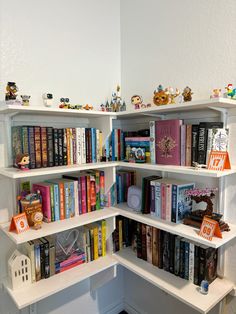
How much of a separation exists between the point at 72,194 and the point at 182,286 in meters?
0.78

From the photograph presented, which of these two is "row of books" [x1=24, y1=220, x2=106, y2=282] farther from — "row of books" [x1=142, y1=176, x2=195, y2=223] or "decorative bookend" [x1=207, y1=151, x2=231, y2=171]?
"decorative bookend" [x1=207, y1=151, x2=231, y2=171]

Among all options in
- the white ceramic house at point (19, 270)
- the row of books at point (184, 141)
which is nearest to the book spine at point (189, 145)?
the row of books at point (184, 141)

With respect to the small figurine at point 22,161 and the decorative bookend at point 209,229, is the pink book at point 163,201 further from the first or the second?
the small figurine at point 22,161

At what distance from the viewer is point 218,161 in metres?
1.04

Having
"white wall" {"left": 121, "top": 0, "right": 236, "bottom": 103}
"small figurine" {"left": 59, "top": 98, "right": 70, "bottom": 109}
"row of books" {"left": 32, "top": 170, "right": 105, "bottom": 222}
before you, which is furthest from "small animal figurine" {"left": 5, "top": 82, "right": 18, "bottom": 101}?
"white wall" {"left": 121, "top": 0, "right": 236, "bottom": 103}

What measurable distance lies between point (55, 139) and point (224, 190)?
3.18 ft

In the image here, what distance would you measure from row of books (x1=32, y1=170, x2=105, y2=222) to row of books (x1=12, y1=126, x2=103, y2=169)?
113 millimetres

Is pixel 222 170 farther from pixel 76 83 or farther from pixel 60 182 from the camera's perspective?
pixel 76 83

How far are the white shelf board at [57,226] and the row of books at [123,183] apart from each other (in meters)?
0.17

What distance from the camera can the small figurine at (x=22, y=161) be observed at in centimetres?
113

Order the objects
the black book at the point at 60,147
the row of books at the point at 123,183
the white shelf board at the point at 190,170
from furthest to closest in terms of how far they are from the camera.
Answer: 1. the row of books at the point at 123,183
2. the black book at the point at 60,147
3. the white shelf board at the point at 190,170

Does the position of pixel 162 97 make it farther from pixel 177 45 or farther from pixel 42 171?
pixel 42 171

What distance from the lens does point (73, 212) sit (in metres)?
1.37

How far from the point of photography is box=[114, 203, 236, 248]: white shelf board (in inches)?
40.4
